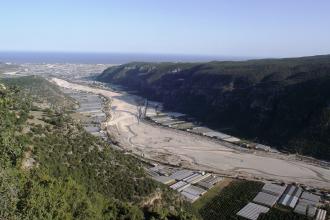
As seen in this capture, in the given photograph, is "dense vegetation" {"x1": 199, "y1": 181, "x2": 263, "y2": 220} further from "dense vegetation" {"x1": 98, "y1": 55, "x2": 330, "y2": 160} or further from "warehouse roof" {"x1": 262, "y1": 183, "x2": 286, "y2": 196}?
"dense vegetation" {"x1": 98, "y1": 55, "x2": 330, "y2": 160}

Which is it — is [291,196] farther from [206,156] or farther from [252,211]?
[206,156]

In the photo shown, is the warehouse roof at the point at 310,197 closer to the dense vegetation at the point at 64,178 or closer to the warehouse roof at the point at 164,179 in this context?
the warehouse roof at the point at 164,179

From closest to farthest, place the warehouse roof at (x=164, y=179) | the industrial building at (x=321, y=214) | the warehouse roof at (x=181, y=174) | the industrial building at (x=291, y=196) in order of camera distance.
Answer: the industrial building at (x=321, y=214) → the industrial building at (x=291, y=196) → the warehouse roof at (x=164, y=179) → the warehouse roof at (x=181, y=174)

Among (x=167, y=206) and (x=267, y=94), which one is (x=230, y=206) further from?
(x=267, y=94)

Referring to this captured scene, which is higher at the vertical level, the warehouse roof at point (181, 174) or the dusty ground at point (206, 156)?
the warehouse roof at point (181, 174)

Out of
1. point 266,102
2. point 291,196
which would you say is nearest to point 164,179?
point 291,196

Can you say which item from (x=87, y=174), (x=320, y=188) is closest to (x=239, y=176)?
(x=320, y=188)

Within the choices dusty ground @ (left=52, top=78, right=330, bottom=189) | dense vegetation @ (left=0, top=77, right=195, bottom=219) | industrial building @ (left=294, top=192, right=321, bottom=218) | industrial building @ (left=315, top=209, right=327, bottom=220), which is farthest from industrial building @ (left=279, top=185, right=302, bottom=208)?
dense vegetation @ (left=0, top=77, right=195, bottom=219)

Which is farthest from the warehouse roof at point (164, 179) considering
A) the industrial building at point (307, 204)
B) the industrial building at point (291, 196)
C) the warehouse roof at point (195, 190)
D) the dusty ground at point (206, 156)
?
the industrial building at point (307, 204)
